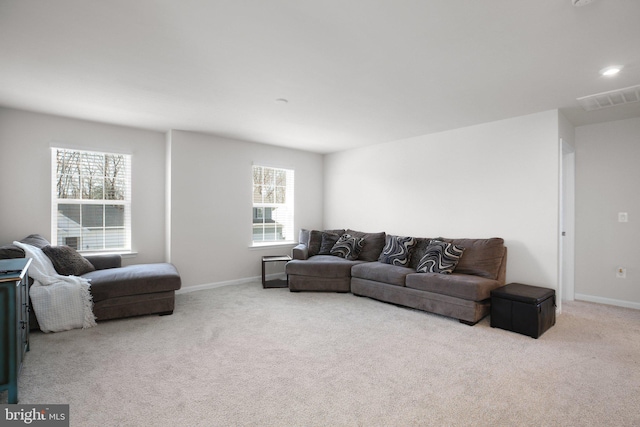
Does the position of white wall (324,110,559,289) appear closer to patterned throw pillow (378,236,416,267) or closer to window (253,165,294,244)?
patterned throw pillow (378,236,416,267)

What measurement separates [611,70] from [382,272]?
3081 mm

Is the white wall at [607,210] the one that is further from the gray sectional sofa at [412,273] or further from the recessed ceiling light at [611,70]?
the recessed ceiling light at [611,70]

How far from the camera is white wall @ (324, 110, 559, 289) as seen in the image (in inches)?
148

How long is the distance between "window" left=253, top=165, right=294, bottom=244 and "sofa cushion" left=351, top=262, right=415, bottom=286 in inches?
76.5

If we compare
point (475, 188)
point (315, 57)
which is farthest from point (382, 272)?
point (315, 57)

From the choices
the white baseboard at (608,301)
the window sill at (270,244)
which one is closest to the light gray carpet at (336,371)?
the white baseboard at (608,301)

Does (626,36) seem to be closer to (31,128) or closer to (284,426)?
(284,426)

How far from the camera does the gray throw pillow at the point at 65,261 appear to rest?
354 cm

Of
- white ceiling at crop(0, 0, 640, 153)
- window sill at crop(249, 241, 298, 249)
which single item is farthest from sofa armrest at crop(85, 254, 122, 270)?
window sill at crop(249, 241, 298, 249)

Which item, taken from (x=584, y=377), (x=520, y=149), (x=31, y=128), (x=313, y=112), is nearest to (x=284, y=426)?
(x=584, y=377)

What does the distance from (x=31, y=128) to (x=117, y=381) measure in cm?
354

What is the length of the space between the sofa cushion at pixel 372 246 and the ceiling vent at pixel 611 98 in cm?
307

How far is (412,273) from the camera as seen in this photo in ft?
13.4

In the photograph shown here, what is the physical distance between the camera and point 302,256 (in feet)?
17.0
